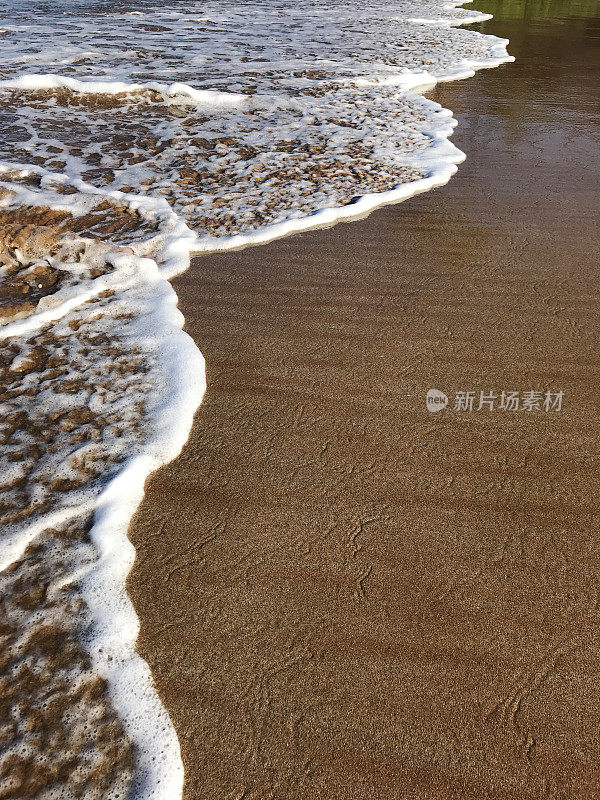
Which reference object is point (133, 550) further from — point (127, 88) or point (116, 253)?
point (127, 88)

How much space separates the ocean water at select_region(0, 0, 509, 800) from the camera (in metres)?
1.60

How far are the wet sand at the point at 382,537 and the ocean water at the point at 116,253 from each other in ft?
0.44

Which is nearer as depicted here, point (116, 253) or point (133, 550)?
point (133, 550)

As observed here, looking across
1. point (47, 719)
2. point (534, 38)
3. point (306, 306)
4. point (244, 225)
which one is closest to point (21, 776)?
point (47, 719)

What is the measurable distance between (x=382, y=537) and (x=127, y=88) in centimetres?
707

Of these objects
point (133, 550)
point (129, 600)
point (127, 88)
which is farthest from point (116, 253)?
point (127, 88)

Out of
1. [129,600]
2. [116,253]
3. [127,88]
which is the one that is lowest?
[129,600]

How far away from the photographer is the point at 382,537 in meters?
1.96

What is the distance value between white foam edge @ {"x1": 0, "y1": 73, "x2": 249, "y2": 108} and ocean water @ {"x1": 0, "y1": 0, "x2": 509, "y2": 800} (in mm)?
31

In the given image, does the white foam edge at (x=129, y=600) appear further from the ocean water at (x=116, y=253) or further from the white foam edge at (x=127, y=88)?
the white foam edge at (x=127, y=88)

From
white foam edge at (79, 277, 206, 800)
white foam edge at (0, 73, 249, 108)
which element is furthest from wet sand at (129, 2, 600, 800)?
white foam edge at (0, 73, 249, 108)

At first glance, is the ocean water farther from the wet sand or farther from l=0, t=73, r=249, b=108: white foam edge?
the wet sand

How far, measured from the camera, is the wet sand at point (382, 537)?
58.0 inches

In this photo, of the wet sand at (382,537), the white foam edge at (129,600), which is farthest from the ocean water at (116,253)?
the wet sand at (382,537)
